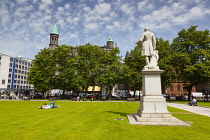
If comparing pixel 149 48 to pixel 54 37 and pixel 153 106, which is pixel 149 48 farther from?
pixel 54 37

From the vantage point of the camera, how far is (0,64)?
81500mm

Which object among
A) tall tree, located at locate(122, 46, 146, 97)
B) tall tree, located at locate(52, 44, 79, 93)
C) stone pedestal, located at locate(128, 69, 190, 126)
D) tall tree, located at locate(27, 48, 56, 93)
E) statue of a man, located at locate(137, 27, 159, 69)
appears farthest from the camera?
tall tree, located at locate(27, 48, 56, 93)

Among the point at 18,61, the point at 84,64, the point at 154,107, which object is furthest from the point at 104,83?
the point at 18,61

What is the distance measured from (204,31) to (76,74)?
113ft

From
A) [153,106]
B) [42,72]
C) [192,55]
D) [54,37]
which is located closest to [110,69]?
[42,72]

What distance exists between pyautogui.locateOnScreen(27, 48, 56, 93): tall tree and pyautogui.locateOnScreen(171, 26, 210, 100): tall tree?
33.9 meters

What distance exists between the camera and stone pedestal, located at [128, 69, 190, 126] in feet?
32.3

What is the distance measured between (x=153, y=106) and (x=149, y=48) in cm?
446

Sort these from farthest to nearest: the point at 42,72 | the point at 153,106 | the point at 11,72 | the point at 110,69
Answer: the point at 11,72 → the point at 42,72 → the point at 110,69 → the point at 153,106

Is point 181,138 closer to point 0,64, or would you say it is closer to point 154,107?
point 154,107

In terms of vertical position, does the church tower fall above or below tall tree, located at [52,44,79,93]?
above

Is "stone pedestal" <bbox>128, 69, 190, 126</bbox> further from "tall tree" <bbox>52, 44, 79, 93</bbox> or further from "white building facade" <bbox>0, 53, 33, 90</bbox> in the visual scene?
"white building facade" <bbox>0, 53, 33, 90</bbox>

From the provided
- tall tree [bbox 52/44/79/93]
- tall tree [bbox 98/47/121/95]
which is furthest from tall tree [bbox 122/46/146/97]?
tall tree [bbox 52/44/79/93]

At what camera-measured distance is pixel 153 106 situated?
33.9 feet
